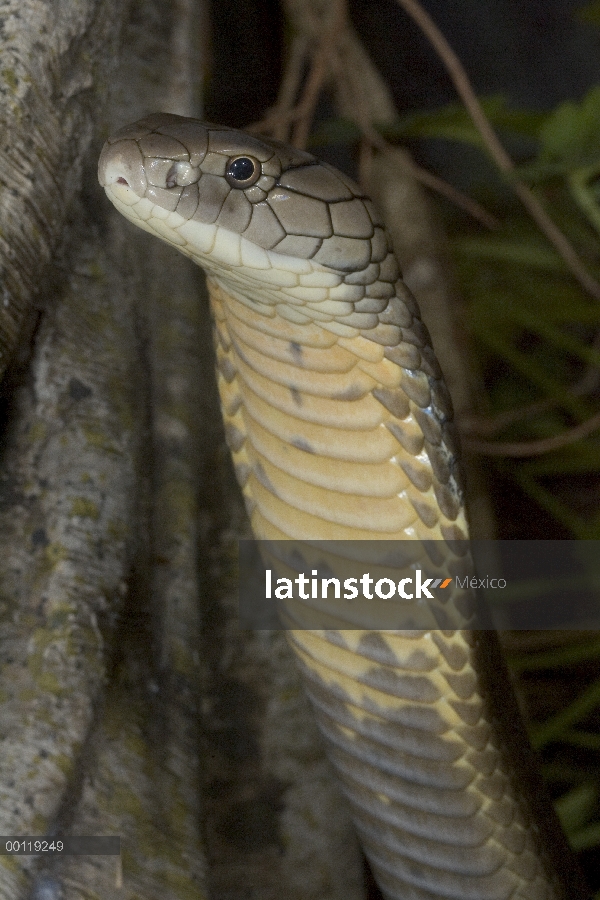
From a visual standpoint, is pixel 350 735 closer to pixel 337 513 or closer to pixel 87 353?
pixel 337 513

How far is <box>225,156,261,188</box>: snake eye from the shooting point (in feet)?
3.15

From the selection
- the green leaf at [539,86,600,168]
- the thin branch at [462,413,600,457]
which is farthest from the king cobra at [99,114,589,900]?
the thin branch at [462,413,600,457]

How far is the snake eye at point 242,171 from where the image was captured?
3.15ft

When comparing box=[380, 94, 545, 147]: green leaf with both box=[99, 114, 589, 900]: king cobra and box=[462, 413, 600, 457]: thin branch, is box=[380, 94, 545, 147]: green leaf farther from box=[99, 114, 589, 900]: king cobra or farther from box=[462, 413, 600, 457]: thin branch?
box=[99, 114, 589, 900]: king cobra

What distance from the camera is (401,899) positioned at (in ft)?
3.95

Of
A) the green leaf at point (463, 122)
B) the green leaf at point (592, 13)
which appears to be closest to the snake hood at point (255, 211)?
the green leaf at point (463, 122)

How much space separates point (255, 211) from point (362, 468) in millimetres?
310

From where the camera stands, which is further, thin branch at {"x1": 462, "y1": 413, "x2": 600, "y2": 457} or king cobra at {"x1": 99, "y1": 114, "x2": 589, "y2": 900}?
thin branch at {"x1": 462, "y1": 413, "x2": 600, "y2": 457}

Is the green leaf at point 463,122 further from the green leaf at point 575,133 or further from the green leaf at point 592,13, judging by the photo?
the green leaf at point 592,13

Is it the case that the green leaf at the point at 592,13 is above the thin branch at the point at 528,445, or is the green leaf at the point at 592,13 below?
above

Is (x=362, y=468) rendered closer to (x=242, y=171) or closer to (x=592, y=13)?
(x=242, y=171)

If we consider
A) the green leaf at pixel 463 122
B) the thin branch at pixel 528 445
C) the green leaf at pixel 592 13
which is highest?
the green leaf at pixel 592 13

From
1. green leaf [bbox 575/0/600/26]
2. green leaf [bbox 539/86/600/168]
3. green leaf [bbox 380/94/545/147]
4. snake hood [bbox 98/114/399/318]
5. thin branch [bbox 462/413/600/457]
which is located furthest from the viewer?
green leaf [bbox 575/0/600/26]

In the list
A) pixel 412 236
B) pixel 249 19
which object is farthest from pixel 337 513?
pixel 249 19
